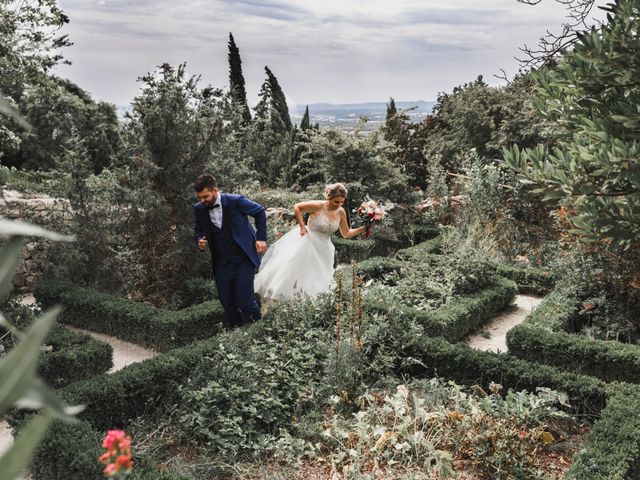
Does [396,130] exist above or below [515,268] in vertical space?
above

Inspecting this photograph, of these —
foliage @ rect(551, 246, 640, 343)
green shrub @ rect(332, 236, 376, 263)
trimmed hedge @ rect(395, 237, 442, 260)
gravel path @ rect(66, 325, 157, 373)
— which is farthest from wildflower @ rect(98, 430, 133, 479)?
green shrub @ rect(332, 236, 376, 263)

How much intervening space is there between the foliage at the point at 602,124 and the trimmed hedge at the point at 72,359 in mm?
4457

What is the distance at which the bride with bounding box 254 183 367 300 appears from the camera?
23.4ft

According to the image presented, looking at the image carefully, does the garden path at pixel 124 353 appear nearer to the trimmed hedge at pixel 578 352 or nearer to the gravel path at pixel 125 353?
the gravel path at pixel 125 353

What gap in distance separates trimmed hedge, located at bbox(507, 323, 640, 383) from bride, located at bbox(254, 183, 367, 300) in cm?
233

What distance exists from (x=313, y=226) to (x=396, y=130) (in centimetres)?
1128

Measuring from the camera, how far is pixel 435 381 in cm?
532

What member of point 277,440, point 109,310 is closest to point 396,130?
point 109,310

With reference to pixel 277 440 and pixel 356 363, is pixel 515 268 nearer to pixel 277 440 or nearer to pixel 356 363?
pixel 356 363

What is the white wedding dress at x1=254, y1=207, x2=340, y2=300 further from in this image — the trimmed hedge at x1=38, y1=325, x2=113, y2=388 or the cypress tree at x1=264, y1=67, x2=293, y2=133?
the cypress tree at x1=264, y1=67, x2=293, y2=133

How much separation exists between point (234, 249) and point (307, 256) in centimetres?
128

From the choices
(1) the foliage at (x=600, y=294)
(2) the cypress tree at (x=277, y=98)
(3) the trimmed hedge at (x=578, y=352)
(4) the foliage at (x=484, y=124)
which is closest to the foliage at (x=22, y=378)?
(3) the trimmed hedge at (x=578, y=352)

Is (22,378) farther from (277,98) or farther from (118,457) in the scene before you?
(277,98)

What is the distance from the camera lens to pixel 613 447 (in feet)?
13.4
